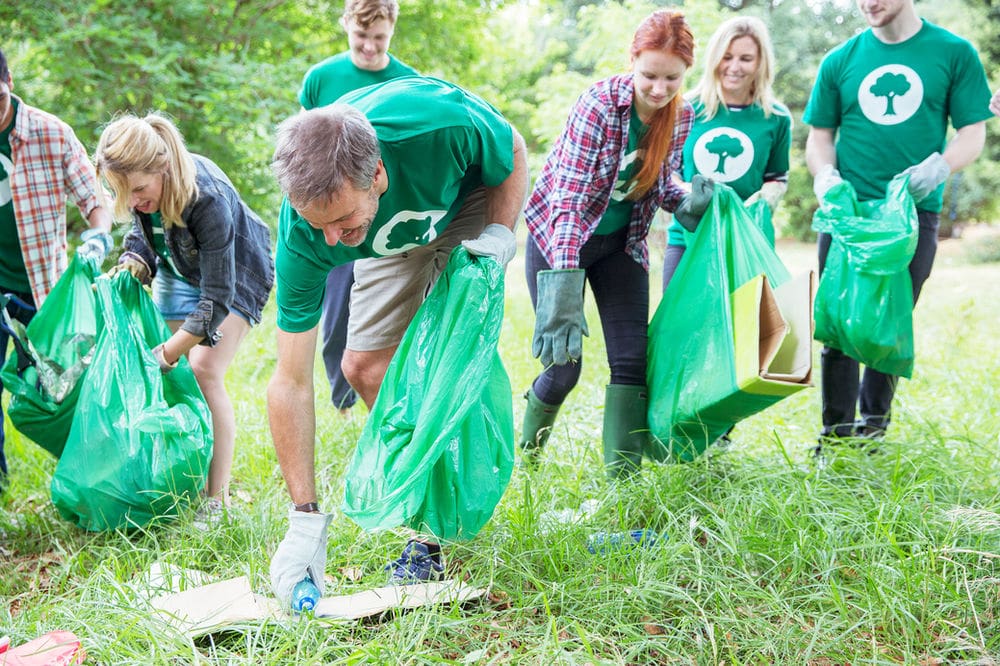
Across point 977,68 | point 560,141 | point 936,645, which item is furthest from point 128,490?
point 977,68

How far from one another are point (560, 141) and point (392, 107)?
2.32 feet

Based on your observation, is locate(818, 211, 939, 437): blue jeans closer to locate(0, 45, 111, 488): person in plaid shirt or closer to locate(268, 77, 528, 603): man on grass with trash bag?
locate(268, 77, 528, 603): man on grass with trash bag

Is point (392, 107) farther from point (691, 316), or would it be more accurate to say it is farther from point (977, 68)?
point (977, 68)

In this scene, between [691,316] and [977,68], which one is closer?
[691,316]

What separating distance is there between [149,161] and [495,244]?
1.03 metres

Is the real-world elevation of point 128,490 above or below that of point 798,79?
below

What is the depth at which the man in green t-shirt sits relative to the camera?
3.19m

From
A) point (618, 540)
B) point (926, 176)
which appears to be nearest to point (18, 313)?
point (618, 540)

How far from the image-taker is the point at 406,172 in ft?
6.09

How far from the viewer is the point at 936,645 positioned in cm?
180

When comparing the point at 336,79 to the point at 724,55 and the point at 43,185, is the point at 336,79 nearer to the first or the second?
the point at 43,185

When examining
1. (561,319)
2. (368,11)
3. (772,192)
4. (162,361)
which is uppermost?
(368,11)

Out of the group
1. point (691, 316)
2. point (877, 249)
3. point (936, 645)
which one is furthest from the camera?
point (877, 249)

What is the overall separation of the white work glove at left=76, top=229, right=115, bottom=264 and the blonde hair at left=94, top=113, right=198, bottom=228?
29 centimetres
